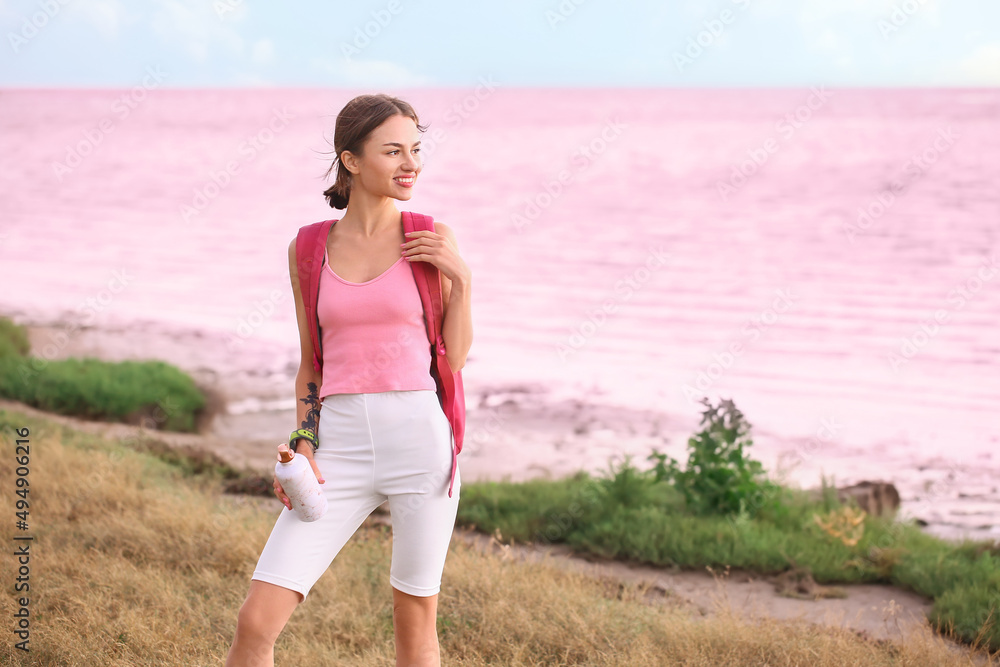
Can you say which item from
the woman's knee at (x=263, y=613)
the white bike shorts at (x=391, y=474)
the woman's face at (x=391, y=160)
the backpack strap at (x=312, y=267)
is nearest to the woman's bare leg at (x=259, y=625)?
the woman's knee at (x=263, y=613)

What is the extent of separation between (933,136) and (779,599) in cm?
4422

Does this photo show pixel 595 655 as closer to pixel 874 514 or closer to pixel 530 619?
pixel 530 619

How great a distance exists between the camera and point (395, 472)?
8.98 ft

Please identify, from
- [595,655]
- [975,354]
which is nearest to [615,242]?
[975,354]

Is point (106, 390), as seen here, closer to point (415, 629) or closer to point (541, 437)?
point (541, 437)

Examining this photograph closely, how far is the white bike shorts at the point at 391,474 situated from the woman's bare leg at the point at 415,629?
5cm

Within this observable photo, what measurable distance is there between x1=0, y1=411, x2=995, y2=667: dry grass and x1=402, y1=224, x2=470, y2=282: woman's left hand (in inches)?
76.8

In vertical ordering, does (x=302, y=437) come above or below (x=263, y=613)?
Result: above

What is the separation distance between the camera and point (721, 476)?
6410 mm

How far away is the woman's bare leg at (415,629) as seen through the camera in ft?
9.29

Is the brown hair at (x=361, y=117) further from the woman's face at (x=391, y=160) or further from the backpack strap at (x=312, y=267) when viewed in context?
the backpack strap at (x=312, y=267)

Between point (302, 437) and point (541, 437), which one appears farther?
point (541, 437)

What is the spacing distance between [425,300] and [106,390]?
7337mm

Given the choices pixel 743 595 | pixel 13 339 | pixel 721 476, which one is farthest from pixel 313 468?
pixel 13 339
